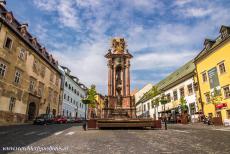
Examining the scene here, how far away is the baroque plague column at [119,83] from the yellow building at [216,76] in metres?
10.9

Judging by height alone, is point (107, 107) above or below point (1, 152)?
above

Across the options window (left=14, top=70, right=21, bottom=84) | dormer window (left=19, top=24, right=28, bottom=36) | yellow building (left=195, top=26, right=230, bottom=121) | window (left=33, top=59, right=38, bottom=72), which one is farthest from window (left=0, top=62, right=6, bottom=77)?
yellow building (left=195, top=26, right=230, bottom=121)

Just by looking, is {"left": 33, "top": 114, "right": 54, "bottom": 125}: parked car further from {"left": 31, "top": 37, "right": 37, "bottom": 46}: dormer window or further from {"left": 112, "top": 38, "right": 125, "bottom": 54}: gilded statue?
{"left": 112, "top": 38, "right": 125, "bottom": 54}: gilded statue

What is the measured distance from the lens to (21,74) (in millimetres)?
26312

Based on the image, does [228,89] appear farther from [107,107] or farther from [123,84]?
[107,107]

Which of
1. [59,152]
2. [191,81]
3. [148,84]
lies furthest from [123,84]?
[148,84]

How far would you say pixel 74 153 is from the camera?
17.8ft

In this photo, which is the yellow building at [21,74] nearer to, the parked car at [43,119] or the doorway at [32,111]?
the doorway at [32,111]

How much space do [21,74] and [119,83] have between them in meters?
13.6

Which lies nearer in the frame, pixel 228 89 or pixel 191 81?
pixel 228 89

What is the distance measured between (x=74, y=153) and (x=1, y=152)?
6.92 feet

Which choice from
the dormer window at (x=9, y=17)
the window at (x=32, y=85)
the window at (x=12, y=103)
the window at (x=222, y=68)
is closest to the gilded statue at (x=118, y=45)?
the window at (x=32, y=85)

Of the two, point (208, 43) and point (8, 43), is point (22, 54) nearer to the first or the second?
point (8, 43)

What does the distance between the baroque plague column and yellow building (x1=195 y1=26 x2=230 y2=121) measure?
35.7ft
